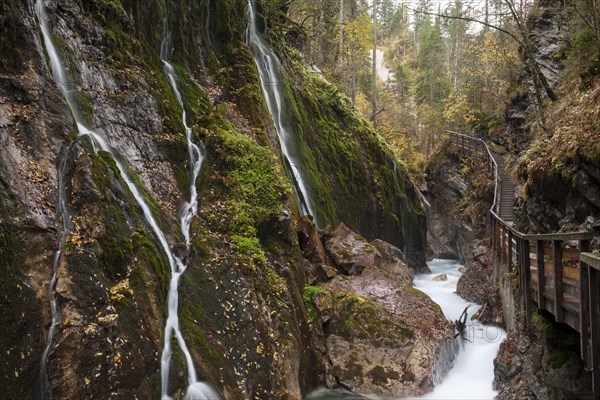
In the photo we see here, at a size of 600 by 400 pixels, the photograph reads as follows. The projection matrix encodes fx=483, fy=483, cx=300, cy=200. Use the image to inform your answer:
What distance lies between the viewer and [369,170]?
19.7 m

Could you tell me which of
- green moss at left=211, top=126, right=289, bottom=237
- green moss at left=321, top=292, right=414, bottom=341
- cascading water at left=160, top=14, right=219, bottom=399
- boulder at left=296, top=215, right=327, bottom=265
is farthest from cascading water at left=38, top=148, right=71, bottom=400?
boulder at left=296, top=215, right=327, bottom=265

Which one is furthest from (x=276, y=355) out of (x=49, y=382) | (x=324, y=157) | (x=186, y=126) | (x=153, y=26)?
(x=324, y=157)

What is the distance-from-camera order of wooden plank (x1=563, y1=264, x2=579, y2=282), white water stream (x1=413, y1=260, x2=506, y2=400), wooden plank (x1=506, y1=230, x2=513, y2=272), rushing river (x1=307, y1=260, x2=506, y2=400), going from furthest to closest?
wooden plank (x1=506, y1=230, x2=513, y2=272) → white water stream (x1=413, y1=260, x2=506, y2=400) → rushing river (x1=307, y1=260, x2=506, y2=400) → wooden plank (x1=563, y1=264, x2=579, y2=282)

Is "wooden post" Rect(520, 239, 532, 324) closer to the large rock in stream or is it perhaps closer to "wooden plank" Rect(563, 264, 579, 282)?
"wooden plank" Rect(563, 264, 579, 282)

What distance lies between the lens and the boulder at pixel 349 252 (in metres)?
13.1

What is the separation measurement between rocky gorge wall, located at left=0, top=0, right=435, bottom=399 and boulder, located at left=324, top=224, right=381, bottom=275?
1910mm

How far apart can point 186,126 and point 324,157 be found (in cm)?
762

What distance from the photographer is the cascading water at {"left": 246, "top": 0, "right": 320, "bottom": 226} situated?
14.4 meters

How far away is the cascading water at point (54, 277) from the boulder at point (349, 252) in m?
7.74

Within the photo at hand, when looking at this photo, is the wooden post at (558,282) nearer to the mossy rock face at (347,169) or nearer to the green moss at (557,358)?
the green moss at (557,358)

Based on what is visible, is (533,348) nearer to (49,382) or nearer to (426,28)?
(49,382)

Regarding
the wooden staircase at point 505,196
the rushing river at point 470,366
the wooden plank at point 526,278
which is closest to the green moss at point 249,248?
the rushing river at point 470,366

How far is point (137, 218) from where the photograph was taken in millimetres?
8008

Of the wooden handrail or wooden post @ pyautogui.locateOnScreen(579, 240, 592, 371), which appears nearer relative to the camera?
the wooden handrail
